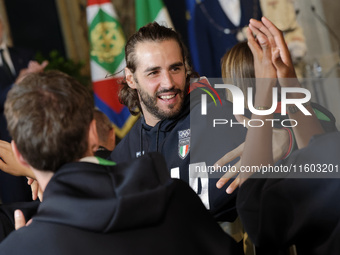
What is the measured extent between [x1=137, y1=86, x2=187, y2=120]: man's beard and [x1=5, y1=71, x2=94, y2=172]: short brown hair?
102 centimetres

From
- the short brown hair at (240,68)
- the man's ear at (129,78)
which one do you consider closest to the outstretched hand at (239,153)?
the short brown hair at (240,68)

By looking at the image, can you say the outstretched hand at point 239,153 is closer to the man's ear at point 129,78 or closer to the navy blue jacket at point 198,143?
the navy blue jacket at point 198,143

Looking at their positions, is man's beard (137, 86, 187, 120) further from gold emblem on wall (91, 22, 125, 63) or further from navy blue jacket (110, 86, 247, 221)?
gold emblem on wall (91, 22, 125, 63)

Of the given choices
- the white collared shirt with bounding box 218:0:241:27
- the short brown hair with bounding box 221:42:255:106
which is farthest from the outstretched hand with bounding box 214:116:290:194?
the white collared shirt with bounding box 218:0:241:27

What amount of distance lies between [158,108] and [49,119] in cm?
113

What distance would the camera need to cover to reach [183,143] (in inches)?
89.2

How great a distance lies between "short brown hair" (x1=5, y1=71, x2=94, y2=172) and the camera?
128cm

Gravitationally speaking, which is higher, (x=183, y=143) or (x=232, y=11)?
(x=232, y=11)

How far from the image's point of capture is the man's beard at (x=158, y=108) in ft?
7.70

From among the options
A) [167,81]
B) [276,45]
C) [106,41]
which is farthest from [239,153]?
[106,41]

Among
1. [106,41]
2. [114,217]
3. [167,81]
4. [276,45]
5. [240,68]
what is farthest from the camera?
[106,41]

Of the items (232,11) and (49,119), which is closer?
(49,119)

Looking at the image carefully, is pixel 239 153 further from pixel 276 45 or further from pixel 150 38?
pixel 150 38

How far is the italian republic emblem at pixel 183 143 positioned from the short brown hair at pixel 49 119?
0.94 m
